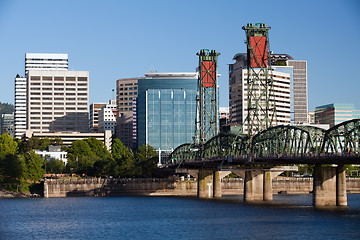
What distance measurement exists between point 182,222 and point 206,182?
79.2 m

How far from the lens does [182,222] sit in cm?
11575

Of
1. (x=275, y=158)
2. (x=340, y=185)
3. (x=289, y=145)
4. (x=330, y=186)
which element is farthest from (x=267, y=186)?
(x=340, y=185)

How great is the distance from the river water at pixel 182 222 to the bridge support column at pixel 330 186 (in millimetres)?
3830

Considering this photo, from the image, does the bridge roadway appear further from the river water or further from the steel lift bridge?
the river water

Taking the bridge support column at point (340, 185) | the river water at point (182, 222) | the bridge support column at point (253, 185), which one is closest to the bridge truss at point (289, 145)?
the bridge support column at point (340, 185)

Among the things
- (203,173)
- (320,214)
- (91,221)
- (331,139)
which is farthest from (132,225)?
(203,173)

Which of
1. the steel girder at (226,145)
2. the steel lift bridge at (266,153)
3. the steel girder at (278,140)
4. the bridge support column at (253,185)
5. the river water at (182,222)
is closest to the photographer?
the river water at (182,222)

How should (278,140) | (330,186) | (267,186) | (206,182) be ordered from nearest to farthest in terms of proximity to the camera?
(330,186) < (278,140) < (267,186) < (206,182)

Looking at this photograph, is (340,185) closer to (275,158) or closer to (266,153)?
(275,158)

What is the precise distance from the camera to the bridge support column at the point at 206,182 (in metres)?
192

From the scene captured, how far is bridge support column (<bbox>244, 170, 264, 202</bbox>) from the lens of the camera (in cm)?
16500

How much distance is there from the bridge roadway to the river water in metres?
6.17

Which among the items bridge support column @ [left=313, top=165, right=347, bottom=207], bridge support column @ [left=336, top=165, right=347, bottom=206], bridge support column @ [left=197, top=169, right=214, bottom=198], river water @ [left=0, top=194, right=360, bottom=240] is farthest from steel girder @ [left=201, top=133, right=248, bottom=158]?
bridge support column @ [left=336, top=165, right=347, bottom=206]

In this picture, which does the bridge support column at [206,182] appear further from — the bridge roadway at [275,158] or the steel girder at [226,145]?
the steel girder at [226,145]
